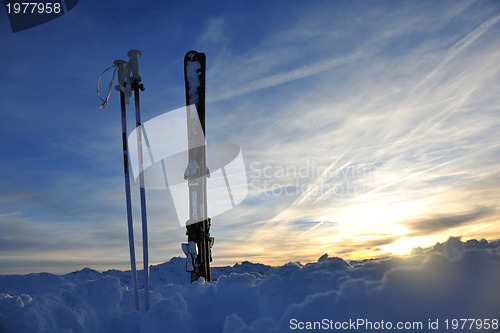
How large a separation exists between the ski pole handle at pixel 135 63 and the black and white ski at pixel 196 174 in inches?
90.1

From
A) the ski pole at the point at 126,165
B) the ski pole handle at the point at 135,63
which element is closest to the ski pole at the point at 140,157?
the ski pole handle at the point at 135,63

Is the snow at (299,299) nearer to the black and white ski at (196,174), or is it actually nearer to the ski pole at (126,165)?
the ski pole at (126,165)

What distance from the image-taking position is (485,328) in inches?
130

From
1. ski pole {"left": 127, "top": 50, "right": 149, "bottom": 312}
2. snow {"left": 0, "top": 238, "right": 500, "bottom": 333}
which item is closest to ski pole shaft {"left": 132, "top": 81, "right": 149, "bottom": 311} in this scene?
ski pole {"left": 127, "top": 50, "right": 149, "bottom": 312}

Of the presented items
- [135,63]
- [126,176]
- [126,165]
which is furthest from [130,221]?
[135,63]

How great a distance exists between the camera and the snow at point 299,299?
3.60 m

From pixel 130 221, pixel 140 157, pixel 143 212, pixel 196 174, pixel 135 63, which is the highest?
pixel 135 63

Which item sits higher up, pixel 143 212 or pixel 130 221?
pixel 143 212

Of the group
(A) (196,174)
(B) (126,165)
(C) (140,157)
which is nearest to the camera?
(C) (140,157)

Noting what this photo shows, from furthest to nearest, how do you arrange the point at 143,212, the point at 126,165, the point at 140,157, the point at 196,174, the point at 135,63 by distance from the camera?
the point at 196,174
the point at 135,63
the point at 126,165
the point at 140,157
the point at 143,212

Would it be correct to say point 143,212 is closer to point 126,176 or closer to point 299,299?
point 126,176

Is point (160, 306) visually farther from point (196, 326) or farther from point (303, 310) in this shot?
point (303, 310)

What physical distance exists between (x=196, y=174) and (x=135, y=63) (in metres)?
3.32

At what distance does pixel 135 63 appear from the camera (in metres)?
7.03
